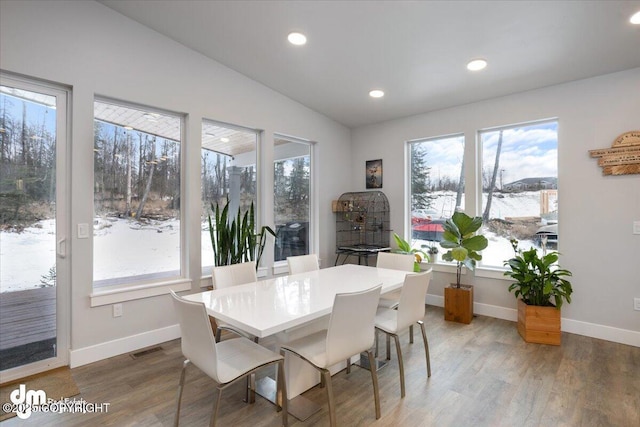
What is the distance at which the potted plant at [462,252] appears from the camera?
3.61 m

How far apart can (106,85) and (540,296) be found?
14.9ft

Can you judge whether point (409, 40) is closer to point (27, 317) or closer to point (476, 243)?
point (476, 243)

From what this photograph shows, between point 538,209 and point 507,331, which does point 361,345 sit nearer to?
point 507,331

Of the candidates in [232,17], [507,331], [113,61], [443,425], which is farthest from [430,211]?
[113,61]

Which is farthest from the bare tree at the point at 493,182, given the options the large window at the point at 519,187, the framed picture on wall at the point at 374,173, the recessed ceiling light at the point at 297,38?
the recessed ceiling light at the point at 297,38

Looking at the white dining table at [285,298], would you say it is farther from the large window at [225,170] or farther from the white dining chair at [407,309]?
the large window at [225,170]

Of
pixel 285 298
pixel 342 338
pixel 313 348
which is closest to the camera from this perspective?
pixel 342 338

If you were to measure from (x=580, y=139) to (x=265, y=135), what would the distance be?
3485mm

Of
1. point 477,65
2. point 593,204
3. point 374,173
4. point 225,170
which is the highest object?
point 477,65

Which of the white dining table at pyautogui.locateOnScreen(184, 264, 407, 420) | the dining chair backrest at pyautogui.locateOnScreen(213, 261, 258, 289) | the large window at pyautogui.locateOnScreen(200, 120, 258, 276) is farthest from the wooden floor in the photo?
the large window at pyautogui.locateOnScreen(200, 120, 258, 276)

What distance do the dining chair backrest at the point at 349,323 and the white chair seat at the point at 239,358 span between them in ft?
1.17

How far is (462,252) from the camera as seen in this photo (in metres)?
3.58

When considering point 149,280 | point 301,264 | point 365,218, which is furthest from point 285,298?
point 365,218

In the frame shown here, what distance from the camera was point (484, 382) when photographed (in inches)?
94.4
